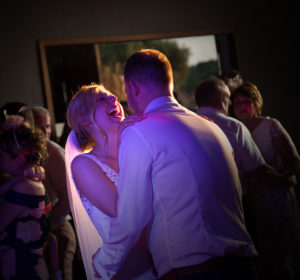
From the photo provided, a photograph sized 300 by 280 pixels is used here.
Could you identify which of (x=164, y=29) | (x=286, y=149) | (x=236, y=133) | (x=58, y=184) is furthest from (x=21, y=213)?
(x=164, y=29)

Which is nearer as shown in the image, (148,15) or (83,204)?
(83,204)

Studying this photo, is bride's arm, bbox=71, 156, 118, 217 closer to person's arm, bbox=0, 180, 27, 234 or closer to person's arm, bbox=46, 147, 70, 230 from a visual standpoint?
person's arm, bbox=0, 180, 27, 234

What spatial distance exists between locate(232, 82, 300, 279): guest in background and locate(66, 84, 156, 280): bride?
1852 millimetres

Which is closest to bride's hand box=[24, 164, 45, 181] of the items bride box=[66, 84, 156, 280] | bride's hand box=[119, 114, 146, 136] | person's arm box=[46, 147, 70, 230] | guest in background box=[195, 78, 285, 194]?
bride box=[66, 84, 156, 280]

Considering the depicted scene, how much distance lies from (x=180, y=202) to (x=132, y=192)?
0.18 m

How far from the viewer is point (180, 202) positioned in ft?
5.16

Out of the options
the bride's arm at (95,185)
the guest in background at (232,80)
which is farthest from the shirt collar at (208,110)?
the bride's arm at (95,185)

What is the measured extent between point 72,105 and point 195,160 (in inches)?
34.3

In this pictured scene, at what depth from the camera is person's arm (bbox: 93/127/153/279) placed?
5.22ft

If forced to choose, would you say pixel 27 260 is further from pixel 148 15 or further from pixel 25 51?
pixel 148 15

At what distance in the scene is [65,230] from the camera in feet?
11.1

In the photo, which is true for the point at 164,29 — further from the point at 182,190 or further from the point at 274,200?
the point at 182,190

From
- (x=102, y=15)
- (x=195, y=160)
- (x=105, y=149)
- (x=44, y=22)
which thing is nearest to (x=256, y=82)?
(x=102, y=15)

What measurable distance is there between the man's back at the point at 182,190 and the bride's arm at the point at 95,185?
0.73 feet
